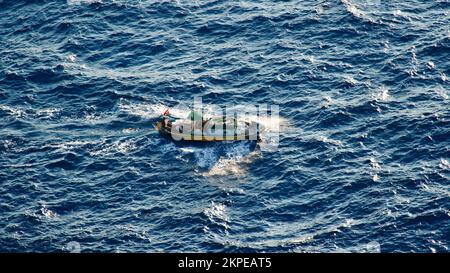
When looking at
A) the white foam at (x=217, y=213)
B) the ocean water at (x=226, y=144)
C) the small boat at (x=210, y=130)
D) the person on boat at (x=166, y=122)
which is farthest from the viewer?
the person on boat at (x=166, y=122)

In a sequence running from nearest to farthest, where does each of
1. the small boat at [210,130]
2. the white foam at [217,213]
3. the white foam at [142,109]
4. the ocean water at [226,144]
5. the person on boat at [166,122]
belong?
the ocean water at [226,144] < the white foam at [217,213] < the small boat at [210,130] < the person on boat at [166,122] < the white foam at [142,109]

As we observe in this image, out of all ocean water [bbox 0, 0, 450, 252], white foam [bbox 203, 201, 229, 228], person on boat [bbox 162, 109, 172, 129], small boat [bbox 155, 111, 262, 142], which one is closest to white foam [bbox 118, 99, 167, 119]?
ocean water [bbox 0, 0, 450, 252]

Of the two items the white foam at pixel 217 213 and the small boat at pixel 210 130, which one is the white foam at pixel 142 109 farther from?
the white foam at pixel 217 213

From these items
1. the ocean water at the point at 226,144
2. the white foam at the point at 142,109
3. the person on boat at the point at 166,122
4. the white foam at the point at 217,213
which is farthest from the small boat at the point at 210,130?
the white foam at the point at 217,213

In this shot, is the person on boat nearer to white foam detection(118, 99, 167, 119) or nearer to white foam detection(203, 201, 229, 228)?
white foam detection(118, 99, 167, 119)

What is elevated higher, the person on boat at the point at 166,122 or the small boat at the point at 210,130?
the person on boat at the point at 166,122
